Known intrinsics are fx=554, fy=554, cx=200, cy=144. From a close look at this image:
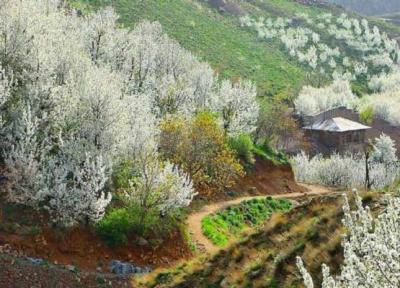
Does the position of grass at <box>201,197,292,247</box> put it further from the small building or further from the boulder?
the small building

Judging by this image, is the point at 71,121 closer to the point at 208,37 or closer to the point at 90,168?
the point at 90,168

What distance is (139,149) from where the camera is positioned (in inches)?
1246

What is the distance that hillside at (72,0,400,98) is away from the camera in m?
103

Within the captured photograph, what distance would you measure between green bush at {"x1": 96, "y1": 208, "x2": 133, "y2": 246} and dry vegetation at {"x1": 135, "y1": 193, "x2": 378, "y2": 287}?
17.1ft

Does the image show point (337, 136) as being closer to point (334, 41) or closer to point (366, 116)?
point (366, 116)

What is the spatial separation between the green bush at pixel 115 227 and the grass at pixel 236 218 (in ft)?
19.5

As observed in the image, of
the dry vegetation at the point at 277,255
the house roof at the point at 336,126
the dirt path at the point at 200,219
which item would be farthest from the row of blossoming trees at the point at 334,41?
the dry vegetation at the point at 277,255

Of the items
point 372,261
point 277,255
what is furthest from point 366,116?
point 372,261

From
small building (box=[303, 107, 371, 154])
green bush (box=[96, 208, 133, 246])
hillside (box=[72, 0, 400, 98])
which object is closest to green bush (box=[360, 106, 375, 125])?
hillside (box=[72, 0, 400, 98])

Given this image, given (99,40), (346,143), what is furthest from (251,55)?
(99,40)

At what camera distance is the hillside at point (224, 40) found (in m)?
103

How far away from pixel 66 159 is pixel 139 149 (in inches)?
170

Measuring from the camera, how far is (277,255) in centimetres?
1748

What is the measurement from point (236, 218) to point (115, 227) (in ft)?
39.2
